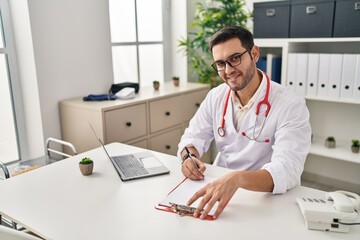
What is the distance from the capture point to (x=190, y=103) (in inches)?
127

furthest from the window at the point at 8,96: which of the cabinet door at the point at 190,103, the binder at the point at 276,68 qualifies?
the binder at the point at 276,68

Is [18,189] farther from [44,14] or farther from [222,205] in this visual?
[44,14]

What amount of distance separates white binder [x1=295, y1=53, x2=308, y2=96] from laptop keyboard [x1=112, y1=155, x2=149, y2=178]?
65.0 inches

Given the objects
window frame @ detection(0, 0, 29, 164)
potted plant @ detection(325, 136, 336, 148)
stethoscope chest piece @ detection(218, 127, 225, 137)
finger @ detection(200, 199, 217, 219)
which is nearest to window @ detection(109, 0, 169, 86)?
window frame @ detection(0, 0, 29, 164)

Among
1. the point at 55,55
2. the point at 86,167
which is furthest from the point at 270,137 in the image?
the point at 55,55

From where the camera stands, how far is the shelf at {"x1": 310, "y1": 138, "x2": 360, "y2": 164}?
8.94 ft

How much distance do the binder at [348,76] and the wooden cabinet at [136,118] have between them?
1270 mm

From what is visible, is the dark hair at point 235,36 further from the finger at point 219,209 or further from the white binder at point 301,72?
the white binder at point 301,72

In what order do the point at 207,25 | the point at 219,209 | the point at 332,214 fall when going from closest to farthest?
the point at 332,214 < the point at 219,209 < the point at 207,25

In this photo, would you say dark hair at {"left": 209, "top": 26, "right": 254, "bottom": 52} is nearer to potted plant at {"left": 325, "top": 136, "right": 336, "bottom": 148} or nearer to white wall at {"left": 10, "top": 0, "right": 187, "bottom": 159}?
white wall at {"left": 10, "top": 0, "right": 187, "bottom": 159}

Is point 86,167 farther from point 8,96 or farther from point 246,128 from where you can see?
point 8,96

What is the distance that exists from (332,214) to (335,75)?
1.81 meters

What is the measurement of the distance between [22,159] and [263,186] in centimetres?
204

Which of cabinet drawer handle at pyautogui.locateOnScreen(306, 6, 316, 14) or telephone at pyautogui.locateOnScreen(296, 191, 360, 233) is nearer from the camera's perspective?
telephone at pyautogui.locateOnScreen(296, 191, 360, 233)
